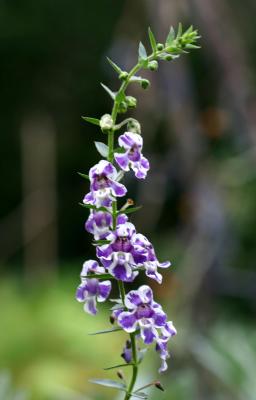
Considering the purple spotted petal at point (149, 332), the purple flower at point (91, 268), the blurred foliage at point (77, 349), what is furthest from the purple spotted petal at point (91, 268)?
the blurred foliage at point (77, 349)

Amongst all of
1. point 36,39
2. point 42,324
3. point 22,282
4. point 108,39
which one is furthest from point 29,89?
point 42,324

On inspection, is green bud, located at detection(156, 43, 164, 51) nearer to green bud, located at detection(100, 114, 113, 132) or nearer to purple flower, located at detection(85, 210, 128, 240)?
green bud, located at detection(100, 114, 113, 132)

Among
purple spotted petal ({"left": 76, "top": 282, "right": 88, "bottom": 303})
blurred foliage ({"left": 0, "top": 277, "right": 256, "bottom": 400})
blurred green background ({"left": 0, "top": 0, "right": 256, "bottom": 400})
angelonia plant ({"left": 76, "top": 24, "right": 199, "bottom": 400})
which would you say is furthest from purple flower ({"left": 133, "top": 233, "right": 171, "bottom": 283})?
blurred foliage ({"left": 0, "top": 277, "right": 256, "bottom": 400})

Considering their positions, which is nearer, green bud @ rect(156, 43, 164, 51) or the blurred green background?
green bud @ rect(156, 43, 164, 51)

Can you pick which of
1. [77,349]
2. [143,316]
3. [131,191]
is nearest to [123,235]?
[143,316]

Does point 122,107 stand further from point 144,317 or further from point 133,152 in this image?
point 144,317

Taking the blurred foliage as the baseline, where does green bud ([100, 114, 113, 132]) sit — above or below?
above
